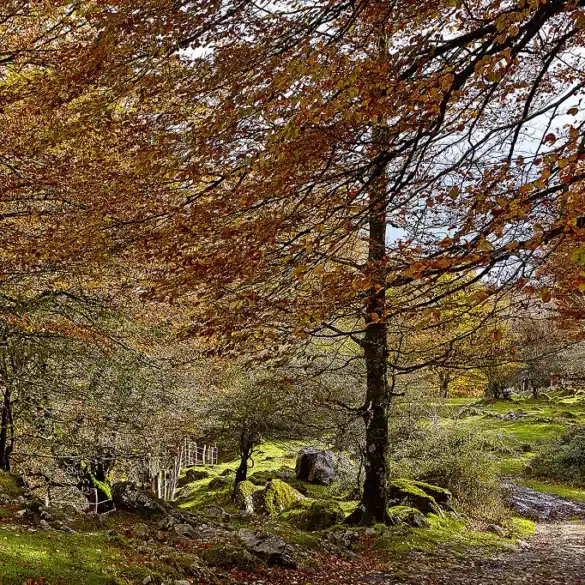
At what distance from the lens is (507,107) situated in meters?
6.70

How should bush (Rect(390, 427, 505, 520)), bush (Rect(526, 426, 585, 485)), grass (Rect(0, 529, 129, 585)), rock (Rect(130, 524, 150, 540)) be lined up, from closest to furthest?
grass (Rect(0, 529, 129, 585)) < rock (Rect(130, 524, 150, 540)) < bush (Rect(390, 427, 505, 520)) < bush (Rect(526, 426, 585, 485))

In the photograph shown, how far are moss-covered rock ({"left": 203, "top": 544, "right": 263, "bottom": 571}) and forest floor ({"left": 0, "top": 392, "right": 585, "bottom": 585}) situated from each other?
45 mm

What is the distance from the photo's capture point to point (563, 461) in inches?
882

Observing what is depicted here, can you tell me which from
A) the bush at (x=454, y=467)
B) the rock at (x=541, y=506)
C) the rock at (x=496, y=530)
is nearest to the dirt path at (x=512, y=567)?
the rock at (x=496, y=530)

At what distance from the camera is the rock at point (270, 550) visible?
7164mm

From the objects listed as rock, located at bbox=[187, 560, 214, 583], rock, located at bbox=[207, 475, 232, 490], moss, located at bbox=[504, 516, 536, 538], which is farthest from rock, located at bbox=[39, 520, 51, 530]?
rock, located at bbox=[207, 475, 232, 490]

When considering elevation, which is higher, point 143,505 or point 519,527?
point 143,505

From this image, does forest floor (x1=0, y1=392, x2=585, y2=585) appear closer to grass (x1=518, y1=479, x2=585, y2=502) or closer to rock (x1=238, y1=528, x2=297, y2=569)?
rock (x1=238, y1=528, x2=297, y2=569)

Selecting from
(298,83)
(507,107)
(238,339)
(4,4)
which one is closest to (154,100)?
(4,4)

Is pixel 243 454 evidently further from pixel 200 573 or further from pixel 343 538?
pixel 200 573

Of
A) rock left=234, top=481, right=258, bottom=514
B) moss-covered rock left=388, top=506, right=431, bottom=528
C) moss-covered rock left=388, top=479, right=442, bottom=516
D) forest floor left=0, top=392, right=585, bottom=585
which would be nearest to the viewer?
forest floor left=0, top=392, right=585, bottom=585

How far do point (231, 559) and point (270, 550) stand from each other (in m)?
0.73

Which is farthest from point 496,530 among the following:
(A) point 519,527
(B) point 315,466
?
(B) point 315,466

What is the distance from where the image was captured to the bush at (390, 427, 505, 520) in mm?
14258
